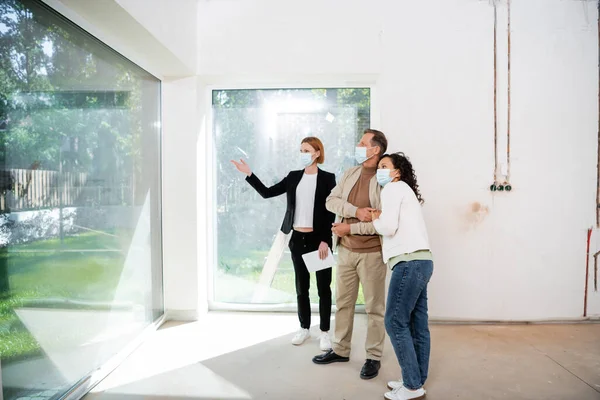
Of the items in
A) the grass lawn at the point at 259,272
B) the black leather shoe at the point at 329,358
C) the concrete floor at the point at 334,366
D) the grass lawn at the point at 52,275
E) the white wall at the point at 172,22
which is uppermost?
the white wall at the point at 172,22

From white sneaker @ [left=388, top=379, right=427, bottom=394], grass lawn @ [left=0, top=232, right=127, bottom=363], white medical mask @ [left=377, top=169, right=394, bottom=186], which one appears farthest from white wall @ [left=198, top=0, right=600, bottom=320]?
grass lawn @ [left=0, top=232, right=127, bottom=363]

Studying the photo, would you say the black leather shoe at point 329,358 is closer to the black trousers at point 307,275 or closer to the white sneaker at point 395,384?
the black trousers at point 307,275

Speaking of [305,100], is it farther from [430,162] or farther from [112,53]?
[112,53]

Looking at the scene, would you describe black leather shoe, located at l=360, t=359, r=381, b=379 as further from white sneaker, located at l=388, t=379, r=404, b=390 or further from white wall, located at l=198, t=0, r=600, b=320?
white wall, located at l=198, t=0, r=600, b=320

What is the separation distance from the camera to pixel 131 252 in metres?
2.86

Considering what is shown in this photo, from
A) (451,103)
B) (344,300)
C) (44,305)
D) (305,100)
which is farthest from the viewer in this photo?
(305,100)

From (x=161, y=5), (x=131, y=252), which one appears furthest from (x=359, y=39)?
(x=131, y=252)

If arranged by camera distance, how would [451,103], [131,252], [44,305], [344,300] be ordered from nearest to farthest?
[44,305] < [344,300] < [131,252] < [451,103]

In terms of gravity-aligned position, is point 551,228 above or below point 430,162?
below

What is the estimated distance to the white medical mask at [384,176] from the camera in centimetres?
224

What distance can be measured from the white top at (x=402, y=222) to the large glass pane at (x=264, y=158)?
1.55m

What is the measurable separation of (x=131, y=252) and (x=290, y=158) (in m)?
1.56

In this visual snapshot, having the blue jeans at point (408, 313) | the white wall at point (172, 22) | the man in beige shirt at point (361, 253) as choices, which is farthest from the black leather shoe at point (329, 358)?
the white wall at point (172, 22)

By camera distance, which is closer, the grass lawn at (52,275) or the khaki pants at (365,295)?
the grass lawn at (52,275)
